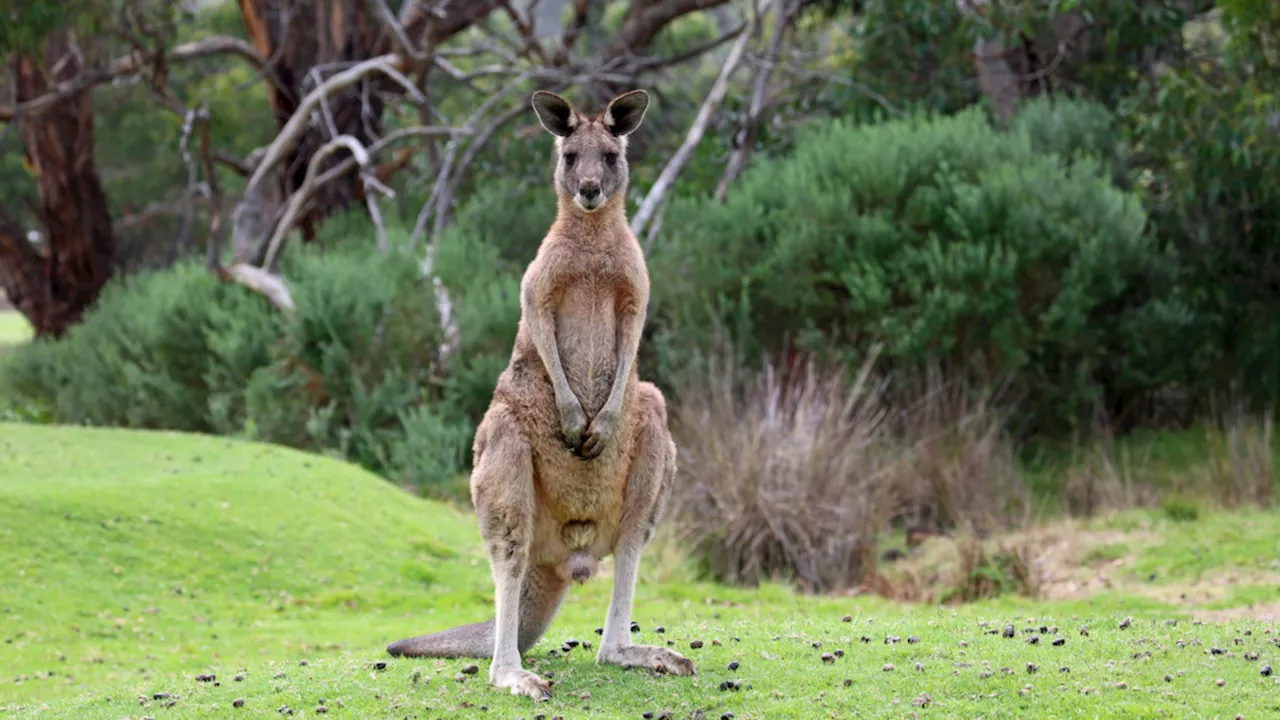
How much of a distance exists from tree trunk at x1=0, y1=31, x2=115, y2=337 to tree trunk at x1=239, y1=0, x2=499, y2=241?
307 centimetres

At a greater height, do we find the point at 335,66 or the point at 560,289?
the point at 335,66

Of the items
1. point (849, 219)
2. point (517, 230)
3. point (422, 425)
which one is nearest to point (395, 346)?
point (422, 425)

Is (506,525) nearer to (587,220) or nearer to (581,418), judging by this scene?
(581,418)

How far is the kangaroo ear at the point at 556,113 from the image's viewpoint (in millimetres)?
5168

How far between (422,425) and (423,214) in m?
3.42

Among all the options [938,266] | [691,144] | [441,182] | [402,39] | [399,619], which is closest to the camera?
[399,619]

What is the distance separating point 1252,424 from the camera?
13656 millimetres

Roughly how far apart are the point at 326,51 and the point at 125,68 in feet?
8.64

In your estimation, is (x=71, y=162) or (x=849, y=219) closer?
(x=849, y=219)

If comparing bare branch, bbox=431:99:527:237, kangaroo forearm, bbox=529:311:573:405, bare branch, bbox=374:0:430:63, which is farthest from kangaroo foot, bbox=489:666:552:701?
bare branch, bbox=374:0:430:63

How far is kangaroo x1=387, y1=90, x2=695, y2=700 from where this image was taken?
5023mm

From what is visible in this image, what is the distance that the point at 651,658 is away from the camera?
5.17 meters

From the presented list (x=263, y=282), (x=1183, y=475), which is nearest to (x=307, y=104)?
(x=263, y=282)

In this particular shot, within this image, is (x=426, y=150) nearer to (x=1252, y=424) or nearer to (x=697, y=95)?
(x=697, y=95)
